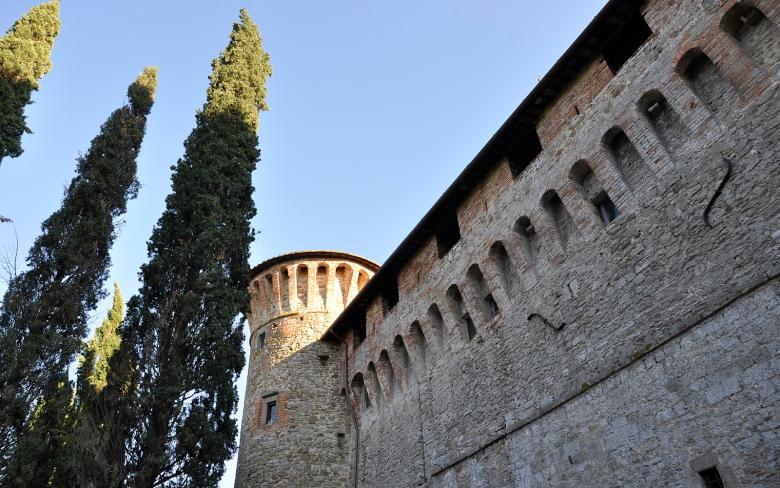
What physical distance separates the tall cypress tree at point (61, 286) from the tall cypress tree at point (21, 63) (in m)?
1.84

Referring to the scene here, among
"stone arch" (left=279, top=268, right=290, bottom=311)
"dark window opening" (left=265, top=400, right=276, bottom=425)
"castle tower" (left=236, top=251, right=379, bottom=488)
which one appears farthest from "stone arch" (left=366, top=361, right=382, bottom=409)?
"stone arch" (left=279, top=268, right=290, bottom=311)

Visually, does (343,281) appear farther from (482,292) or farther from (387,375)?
(482,292)

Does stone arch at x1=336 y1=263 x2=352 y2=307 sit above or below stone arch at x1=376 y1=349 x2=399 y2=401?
above

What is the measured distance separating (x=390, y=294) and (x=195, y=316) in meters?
5.39

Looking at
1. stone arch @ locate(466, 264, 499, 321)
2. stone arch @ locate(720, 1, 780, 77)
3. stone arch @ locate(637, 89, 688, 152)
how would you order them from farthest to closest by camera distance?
stone arch @ locate(466, 264, 499, 321) < stone arch @ locate(637, 89, 688, 152) < stone arch @ locate(720, 1, 780, 77)

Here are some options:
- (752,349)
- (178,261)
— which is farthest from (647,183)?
(178,261)

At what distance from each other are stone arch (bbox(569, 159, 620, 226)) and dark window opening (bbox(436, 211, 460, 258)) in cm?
404

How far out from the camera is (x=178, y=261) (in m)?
12.2

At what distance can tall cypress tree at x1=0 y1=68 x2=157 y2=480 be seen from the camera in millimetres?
9773

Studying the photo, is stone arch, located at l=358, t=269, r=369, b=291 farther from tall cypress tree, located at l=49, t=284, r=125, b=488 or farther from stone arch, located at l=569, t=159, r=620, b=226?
stone arch, located at l=569, t=159, r=620, b=226

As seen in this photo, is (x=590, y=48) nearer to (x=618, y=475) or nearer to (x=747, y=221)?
(x=747, y=221)

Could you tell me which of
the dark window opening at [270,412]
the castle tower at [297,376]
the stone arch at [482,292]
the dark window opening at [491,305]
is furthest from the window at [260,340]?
the dark window opening at [491,305]

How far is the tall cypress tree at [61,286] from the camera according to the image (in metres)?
9.77

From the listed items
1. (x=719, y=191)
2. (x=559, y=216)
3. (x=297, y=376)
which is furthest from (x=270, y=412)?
(x=719, y=191)
